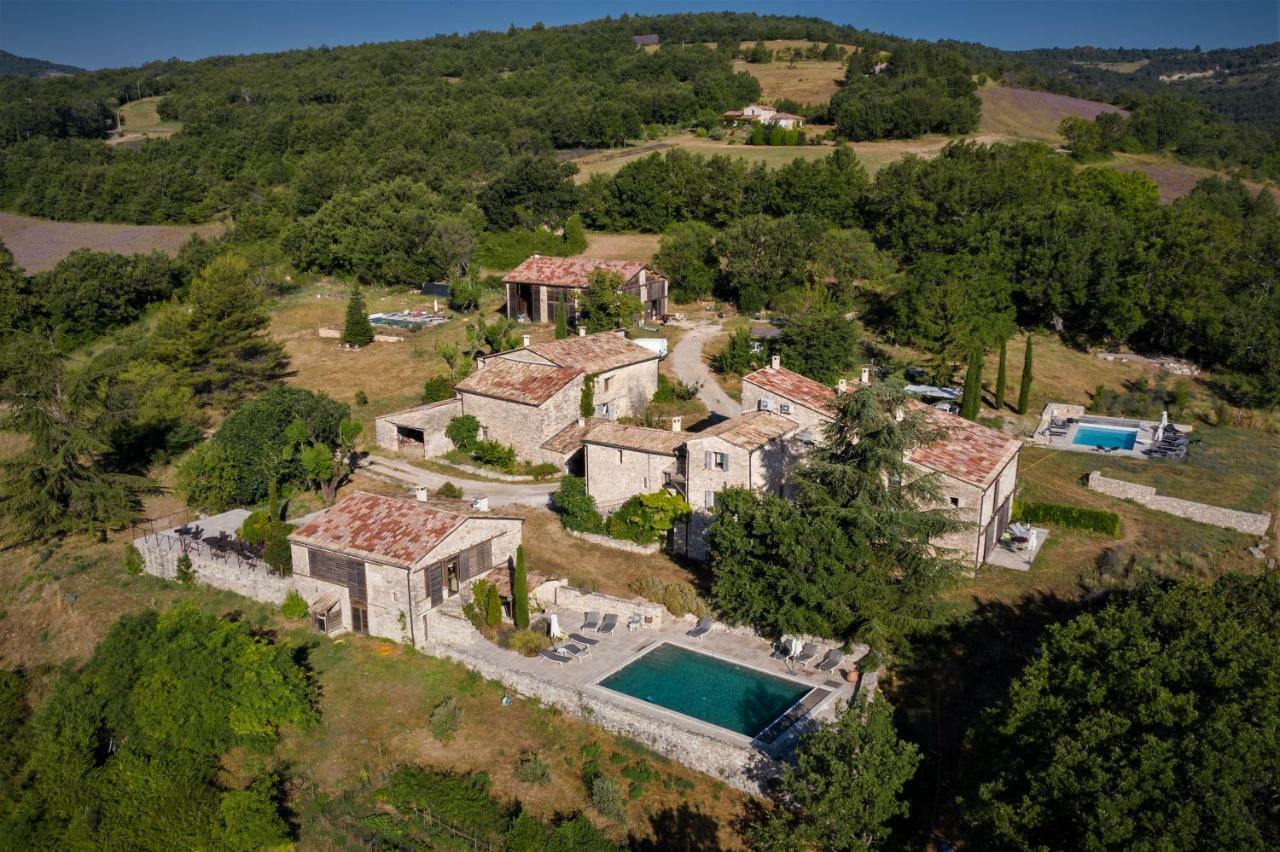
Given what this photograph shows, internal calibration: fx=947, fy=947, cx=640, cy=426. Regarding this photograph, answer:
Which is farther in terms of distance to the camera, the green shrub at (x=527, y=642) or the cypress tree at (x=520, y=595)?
the cypress tree at (x=520, y=595)

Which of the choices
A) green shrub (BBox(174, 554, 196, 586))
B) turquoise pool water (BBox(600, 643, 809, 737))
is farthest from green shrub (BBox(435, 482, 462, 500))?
turquoise pool water (BBox(600, 643, 809, 737))

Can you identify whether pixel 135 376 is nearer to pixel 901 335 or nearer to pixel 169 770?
pixel 169 770

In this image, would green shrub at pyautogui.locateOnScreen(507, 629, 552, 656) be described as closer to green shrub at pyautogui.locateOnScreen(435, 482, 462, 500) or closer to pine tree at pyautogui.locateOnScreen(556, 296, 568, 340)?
green shrub at pyautogui.locateOnScreen(435, 482, 462, 500)

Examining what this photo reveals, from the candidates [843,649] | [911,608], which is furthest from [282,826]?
[911,608]

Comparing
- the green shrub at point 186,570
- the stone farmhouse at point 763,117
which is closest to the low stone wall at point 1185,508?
the green shrub at point 186,570

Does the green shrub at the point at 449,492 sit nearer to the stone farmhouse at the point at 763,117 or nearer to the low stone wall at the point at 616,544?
the low stone wall at the point at 616,544

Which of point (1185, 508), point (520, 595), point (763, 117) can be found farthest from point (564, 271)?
point (763, 117)
